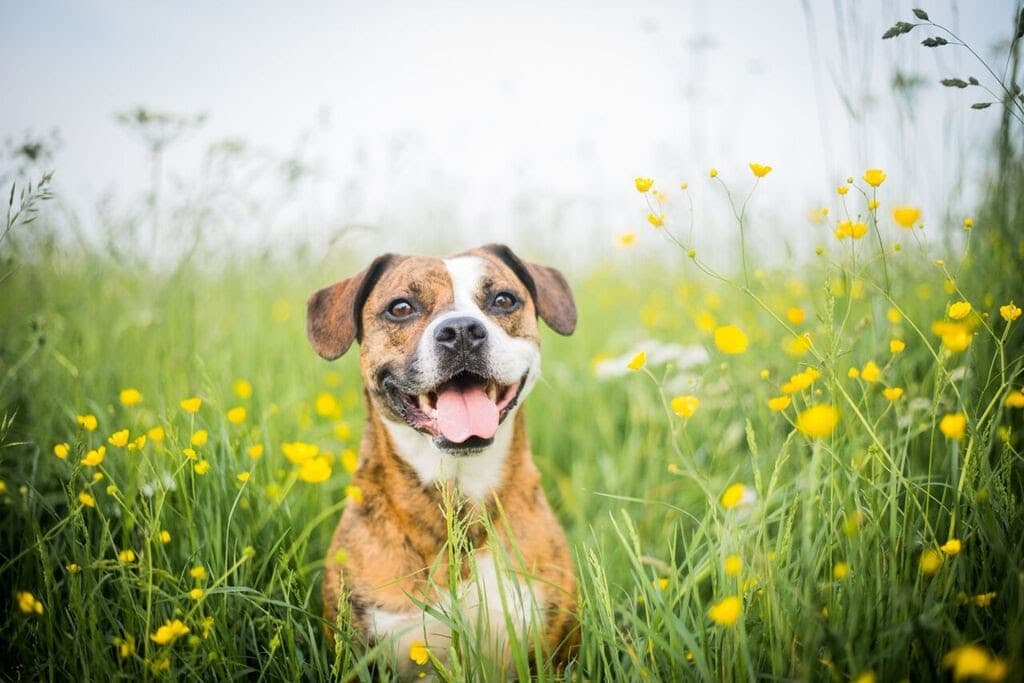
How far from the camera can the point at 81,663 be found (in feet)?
6.02

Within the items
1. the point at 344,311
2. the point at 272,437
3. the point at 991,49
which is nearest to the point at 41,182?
the point at 344,311

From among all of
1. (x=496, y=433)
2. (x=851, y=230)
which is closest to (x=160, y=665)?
(x=496, y=433)

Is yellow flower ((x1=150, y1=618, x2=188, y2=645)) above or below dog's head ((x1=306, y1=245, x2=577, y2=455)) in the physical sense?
below

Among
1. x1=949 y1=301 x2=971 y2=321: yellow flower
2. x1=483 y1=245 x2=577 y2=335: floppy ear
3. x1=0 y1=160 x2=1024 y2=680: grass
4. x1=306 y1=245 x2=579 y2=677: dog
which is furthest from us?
x1=483 y1=245 x2=577 y2=335: floppy ear

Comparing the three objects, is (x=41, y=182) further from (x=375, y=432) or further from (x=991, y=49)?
(x=991, y=49)

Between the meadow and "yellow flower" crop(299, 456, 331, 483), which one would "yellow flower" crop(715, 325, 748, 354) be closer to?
the meadow

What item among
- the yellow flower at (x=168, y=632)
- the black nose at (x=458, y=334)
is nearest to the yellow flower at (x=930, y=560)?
the black nose at (x=458, y=334)

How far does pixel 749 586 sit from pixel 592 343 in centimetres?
308

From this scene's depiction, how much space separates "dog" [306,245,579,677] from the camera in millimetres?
2193

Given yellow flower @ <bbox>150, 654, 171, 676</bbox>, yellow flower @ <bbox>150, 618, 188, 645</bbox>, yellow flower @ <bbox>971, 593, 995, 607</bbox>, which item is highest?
yellow flower @ <bbox>150, 618, 188, 645</bbox>

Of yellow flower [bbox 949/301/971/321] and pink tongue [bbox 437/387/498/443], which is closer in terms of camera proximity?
yellow flower [bbox 949/301/971/321]

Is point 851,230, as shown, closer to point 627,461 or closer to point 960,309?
point 960,309

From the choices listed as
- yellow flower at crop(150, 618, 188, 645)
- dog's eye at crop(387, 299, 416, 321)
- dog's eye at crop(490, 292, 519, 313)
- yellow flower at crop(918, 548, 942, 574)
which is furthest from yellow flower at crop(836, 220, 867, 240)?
yellow flower at crop(150, 618, 188, 645)

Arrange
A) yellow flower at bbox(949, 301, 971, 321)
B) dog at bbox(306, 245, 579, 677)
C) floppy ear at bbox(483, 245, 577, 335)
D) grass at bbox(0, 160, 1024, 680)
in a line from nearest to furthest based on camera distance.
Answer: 1. grass at bbox(0, 160, 1024, 680)
2. yellow flower at bbox(949, 301, 971, 321)
3. dog at bbox(306, 245, 579, 677)
4. floppy ear at bbox(483, 245, 577, 335)
